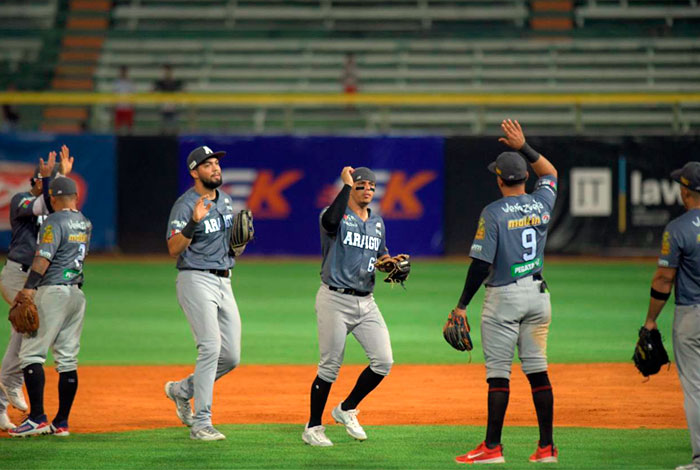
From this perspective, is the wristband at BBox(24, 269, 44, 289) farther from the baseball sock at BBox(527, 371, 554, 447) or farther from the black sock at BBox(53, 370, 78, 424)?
the baseball sock at BBox(527, 371, 554, 447)

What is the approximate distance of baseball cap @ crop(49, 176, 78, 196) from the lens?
806 centimetres

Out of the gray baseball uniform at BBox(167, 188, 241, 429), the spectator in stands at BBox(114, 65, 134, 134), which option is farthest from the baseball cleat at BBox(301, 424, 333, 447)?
the spectator in stands at BBox(114, 65, 134, 134)

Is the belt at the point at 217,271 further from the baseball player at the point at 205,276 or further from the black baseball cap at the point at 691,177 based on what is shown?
the black baseball cap at the point at 691,177

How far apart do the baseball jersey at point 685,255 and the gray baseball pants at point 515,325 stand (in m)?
0.90

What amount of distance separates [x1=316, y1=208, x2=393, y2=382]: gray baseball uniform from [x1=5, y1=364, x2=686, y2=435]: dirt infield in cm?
113

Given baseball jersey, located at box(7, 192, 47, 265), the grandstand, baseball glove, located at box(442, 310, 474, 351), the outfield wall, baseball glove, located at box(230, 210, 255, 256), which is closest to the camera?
baseball glove, located at box(442, 310, 474, 351)

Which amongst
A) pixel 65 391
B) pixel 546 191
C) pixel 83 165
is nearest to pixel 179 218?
pixel 65 391

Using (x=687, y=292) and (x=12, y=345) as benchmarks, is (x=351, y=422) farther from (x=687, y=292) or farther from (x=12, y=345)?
(x=12, y=345)

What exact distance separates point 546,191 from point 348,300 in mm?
1707

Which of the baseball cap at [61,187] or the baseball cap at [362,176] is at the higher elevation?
the baseball cap at [362,176]

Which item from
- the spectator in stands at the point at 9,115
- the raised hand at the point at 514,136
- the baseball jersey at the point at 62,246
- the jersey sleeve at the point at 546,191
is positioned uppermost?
the spectator in stands at the point at 9,115

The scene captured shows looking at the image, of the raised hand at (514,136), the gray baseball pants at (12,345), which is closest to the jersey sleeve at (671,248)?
the raised hand at (514,136)

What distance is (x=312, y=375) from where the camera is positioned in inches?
436

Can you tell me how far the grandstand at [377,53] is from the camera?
26266 mm
